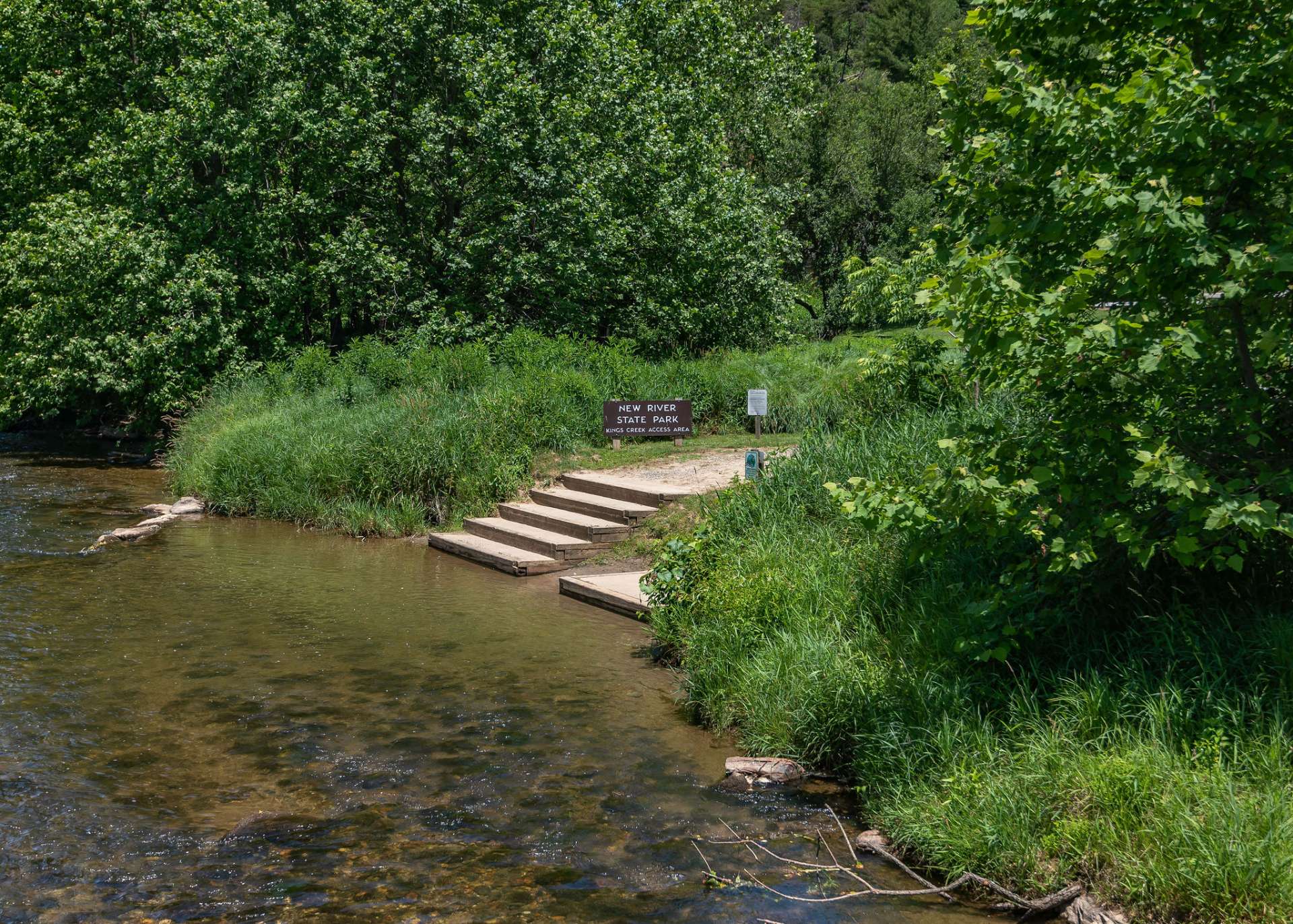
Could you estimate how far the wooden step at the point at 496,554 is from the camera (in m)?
13.8

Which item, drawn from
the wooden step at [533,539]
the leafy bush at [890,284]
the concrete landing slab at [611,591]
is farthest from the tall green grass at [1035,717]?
the wooden step at [533,539]

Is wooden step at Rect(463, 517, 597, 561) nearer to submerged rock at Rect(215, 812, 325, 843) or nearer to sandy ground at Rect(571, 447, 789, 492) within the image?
sandy ground at Rect(571, 447, 789, 492)

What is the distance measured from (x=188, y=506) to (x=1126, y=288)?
1590 centimetres

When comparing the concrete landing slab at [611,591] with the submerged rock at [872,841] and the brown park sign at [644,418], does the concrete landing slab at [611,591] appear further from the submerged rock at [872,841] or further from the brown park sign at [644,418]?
the submerged rock at [872,841]

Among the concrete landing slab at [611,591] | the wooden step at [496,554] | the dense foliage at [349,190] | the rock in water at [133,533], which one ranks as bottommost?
the concrete landing slab at [611,591]

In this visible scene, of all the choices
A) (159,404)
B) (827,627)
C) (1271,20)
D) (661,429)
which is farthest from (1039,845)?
(159,404)

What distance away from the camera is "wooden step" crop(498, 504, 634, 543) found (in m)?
14.3

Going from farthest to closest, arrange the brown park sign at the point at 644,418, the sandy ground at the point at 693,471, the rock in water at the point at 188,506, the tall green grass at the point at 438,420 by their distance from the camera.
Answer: the rock in water at the point at 188,506 → the brown park sign at the point at 644,418 → the tall green grass at the point at 438,420 → the sandy ground at the point at 693,471

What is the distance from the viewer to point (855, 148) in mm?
34000

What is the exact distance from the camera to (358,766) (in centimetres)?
772

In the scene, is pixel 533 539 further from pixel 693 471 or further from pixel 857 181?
pixel 857 181

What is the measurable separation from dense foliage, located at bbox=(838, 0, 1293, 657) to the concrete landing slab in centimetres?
541

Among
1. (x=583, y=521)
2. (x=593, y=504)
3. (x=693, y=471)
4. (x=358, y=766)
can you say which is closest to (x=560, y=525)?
(x=583, y=521)

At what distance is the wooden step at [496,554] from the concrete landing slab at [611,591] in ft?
1.96
